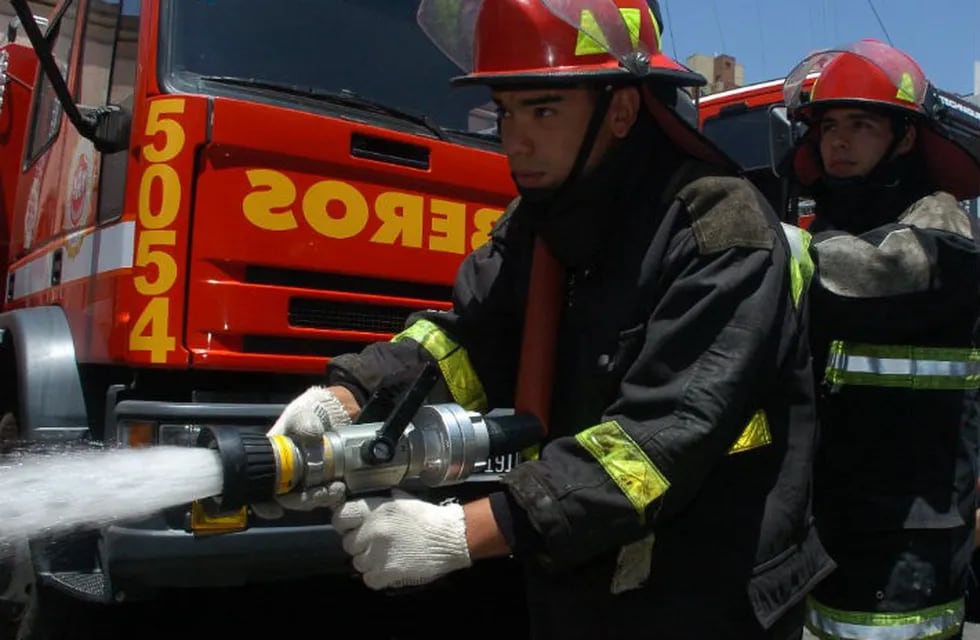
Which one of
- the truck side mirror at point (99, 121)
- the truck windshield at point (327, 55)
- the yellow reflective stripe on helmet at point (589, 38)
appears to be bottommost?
the yellow reflective stripe on helmet at point (589, 38)

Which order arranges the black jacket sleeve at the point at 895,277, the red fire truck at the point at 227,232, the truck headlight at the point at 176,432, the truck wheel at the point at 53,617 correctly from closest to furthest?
the black jacket sleeve at the point at 895,277 → the truck headlight at the point at 176,432 → the red fire truck at the point at 227,232 → the truck wheel at the point at 53,617

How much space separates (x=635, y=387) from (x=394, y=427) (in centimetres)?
39

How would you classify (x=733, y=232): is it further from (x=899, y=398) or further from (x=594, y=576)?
(x=899, y=398)

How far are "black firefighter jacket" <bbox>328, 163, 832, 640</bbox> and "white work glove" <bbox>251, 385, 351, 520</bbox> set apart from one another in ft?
0.92

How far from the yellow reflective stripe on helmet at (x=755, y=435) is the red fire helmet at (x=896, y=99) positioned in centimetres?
99

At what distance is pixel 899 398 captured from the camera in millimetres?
2336

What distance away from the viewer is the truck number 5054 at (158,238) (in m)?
3.23

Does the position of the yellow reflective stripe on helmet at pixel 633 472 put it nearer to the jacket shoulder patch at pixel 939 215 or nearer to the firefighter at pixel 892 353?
the firefighter at pixel 892 353

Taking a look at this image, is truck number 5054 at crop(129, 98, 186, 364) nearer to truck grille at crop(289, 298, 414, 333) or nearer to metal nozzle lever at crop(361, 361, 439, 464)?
truck grille at crop(289, 298, 414, 333)

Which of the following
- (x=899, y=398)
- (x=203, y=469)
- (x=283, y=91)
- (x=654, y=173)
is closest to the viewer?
(x=203, y=469)

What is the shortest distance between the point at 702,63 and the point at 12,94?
934 cm

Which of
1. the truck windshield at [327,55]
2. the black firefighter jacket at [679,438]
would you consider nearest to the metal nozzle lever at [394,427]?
the black firefighter jacket at [679,438]

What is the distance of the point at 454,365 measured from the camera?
2154mm

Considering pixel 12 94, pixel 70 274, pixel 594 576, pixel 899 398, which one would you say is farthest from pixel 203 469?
pixel 12 94
